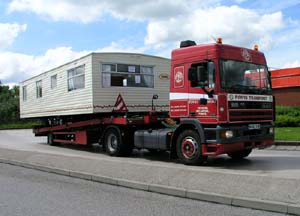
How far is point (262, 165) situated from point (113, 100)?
6090 millimetres

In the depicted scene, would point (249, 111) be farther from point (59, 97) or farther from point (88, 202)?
point (59, 97)

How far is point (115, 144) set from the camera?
14273mm

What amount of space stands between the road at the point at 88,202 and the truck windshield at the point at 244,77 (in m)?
3.86

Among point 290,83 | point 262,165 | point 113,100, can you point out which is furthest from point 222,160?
point 290,83

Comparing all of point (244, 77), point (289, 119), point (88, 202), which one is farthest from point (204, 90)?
point (289, 119)

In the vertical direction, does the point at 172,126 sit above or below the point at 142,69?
below

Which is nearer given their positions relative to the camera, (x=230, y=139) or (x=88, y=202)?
(x=88, y=202)

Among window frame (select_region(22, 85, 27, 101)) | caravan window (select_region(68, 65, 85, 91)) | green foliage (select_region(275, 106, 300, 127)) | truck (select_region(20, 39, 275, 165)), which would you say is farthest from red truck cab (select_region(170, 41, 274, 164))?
green foliage (select_region(275, 106, 300, 127))

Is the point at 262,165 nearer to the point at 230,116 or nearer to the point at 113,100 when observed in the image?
the point at 230,116

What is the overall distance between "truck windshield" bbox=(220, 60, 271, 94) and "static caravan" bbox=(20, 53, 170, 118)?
16.2 ft

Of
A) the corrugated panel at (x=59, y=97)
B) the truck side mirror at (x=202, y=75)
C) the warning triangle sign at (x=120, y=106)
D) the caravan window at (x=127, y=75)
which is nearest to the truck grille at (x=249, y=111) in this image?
the truck side mirror at (x=202, y=75)

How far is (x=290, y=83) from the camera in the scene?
36.8 m

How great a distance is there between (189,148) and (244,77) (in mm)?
2378

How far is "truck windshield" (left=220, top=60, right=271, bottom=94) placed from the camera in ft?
34.1
